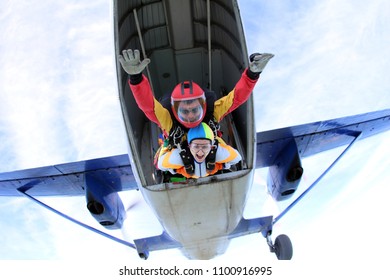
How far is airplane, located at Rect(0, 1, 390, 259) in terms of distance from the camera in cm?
493

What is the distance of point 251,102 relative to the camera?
492 cm

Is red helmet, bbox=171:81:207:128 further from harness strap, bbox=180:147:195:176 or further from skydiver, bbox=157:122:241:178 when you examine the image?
harness strap, bbox=180:147:195:176

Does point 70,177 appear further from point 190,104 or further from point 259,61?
point 259,61

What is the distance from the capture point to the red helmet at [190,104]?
446 cm

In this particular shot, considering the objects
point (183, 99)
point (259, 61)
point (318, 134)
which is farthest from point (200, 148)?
point (318, 134)

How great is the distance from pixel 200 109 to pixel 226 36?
8.87 feet

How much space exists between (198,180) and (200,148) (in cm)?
56

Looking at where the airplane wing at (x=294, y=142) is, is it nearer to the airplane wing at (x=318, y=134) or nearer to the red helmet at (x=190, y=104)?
the airplane wing at (x=318, y=134)

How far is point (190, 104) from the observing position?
14.6 ft

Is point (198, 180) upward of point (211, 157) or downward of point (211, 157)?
downward

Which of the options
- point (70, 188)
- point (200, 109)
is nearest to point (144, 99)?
point (200, 109)

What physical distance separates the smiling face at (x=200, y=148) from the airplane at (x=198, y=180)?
0.46m

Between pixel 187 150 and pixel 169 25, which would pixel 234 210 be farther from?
pixel 169 25

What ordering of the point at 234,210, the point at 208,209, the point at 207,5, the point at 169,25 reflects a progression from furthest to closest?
the point at 169,25 < the point at 207,5 < the point at 234,210 < the point at 208,209
